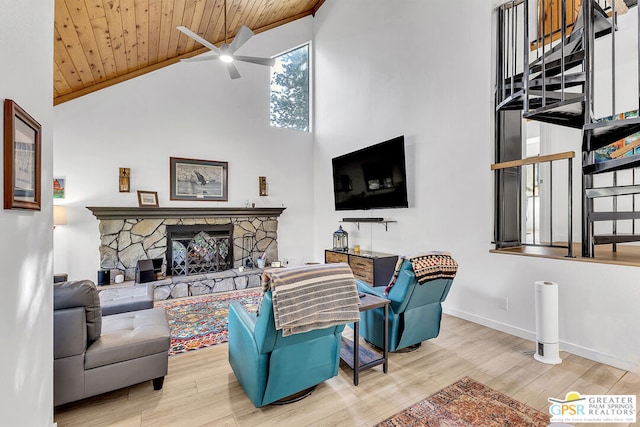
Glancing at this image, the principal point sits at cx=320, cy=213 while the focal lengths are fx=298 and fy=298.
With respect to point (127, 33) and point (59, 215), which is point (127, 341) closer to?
point (59, 215)

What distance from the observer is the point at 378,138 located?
494cm

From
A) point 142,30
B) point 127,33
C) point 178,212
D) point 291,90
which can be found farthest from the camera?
point 291,90

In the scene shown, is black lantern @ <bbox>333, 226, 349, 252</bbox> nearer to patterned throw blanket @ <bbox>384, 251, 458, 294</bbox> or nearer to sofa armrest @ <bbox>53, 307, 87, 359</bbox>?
patterned throw blanket @ <bbox>384, 251, 458, 294</bbox>

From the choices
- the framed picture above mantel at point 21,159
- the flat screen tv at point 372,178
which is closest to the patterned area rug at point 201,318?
the framed picture above mantel at point 21,159

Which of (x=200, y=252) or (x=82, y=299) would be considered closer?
(x=82, y=299)

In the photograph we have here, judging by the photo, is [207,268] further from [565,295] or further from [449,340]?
[565,295]

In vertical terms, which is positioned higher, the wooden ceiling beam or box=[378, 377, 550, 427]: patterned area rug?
the wooden ceiling beam

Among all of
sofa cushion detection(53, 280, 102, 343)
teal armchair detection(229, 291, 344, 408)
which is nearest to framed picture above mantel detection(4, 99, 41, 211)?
sofa cushion detection(53, 280, 102, 343)

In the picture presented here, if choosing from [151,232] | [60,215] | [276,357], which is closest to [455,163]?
[276,357]

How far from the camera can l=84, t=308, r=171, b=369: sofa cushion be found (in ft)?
6.47

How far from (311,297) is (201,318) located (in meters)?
2.47

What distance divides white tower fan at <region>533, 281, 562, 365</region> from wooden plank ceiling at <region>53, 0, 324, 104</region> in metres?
5.24

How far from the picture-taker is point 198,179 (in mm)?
5340

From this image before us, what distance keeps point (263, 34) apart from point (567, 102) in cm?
546
